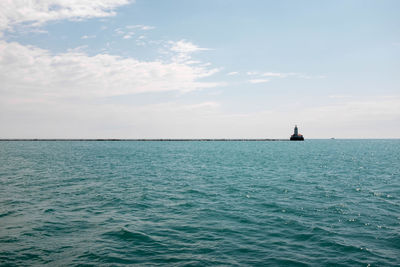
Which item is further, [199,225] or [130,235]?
[199,225]

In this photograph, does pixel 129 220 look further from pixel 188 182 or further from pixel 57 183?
pixel 57 183

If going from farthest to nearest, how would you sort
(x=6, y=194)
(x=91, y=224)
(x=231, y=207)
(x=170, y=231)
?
(x=6, y=194) → (x=231, y=207) → (x=91, y=224) → (x=170, y=231)

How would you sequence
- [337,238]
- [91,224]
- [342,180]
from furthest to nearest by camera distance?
[342,180], [91,224], [337,238]

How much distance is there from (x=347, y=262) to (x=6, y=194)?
3015 centimetres

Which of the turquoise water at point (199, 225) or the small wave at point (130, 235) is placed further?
the small wave at point (130, 235)

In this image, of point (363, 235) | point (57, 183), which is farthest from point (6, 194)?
point (363, 235)

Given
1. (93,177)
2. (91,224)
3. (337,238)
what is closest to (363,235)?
(337,238)

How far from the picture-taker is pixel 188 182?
3441 centimetres

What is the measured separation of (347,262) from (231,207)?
34.5 feet

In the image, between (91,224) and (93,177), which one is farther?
(93,177)

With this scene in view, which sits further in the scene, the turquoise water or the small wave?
the small wave

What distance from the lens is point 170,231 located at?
16.0 metres

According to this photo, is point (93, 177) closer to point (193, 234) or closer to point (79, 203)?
point (79, 203)

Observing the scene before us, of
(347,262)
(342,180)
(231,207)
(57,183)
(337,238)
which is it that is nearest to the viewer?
(347,262)
